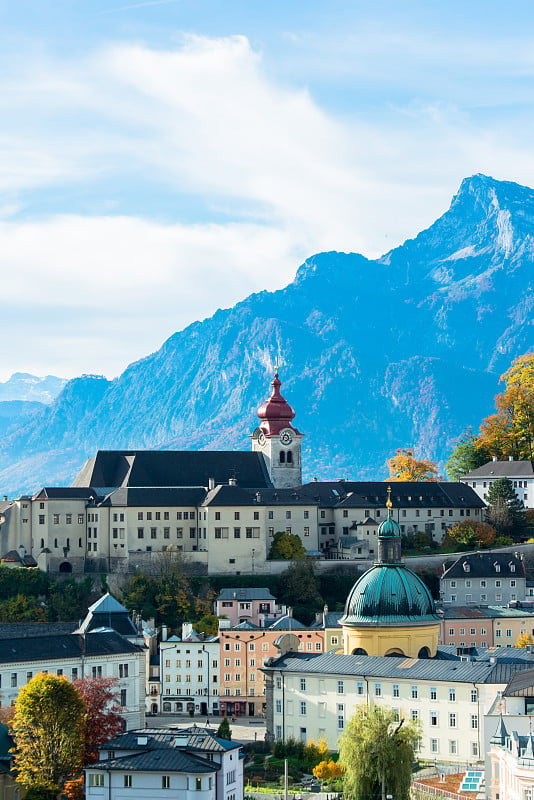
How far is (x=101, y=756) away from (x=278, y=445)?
7168cm

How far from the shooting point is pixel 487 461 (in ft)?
510

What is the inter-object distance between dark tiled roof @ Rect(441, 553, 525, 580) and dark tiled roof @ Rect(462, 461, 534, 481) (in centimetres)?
1661

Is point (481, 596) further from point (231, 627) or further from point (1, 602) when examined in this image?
point (1, 602)

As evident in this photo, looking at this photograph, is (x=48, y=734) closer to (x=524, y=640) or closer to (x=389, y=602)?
(x=389, y=602)

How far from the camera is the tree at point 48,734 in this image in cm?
7944

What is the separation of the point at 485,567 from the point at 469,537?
7954 millimetres

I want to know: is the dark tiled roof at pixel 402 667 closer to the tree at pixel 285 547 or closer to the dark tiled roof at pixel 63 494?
the tree at pixel 285 547

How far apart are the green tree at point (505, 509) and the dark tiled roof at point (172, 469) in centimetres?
2055

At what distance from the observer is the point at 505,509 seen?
13975 cm

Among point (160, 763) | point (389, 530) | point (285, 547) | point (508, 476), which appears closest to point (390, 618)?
point (389, 530)

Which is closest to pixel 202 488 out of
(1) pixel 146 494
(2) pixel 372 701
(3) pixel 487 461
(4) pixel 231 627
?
(1) pixel 146 494

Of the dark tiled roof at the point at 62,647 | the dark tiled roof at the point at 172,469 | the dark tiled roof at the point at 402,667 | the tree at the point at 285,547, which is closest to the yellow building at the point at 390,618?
the dark tiled roof at the point at 402,667

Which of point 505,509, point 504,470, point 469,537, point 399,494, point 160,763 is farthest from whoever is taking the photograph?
point 504,470

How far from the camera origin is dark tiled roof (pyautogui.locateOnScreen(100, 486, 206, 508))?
13250cm
